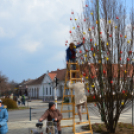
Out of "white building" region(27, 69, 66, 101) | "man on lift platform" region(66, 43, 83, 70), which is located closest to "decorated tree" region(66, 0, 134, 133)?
"man on lift platform" region(66, 43, 83, 70)

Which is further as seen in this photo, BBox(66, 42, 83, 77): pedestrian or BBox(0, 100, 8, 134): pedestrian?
BBox(66, 42, 83, 77): pedestrian

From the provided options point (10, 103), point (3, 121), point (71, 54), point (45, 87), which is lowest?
point (10, 103)

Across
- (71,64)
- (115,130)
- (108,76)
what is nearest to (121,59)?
(108,76)

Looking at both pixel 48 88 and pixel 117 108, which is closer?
pixel 117 108

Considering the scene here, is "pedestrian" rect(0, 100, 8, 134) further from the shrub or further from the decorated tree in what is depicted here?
the shrub

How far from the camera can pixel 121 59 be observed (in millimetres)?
8367

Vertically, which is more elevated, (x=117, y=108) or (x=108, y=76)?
(x=108, y=76)

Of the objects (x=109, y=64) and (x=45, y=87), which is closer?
(x=109, y=64)

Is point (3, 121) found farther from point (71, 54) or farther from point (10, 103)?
point (10, 103)

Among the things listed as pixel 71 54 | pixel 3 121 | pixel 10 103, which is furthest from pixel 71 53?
pixel 10 103

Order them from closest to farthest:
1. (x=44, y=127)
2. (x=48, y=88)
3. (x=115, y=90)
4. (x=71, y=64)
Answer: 1. (x=44, y=127)
2. (x=115, y=90)
3. (x=71, y=64)
4. (x=48, y=88)

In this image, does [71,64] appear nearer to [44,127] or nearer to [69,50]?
[69,50]

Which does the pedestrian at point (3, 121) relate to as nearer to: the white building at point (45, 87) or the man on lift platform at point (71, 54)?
the man on lift platform at point (71, 54)

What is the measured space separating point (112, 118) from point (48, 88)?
5045 centimetres
